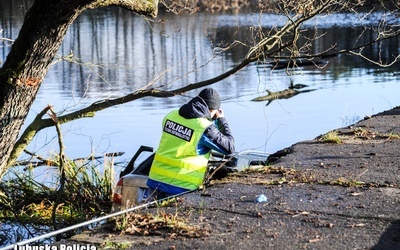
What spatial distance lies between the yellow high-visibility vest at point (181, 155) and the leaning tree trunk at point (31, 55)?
1288mm

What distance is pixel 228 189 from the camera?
7555mm

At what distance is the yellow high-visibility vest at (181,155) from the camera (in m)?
7.50

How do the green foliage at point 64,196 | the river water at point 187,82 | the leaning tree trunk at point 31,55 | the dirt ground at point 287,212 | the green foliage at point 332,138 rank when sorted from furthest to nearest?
the river water at point 187,82
the green foliage at point 332,138
the green foliage at point 64,196
the leaning tree trunk at point 31,55
the dirt ground at point 287,212

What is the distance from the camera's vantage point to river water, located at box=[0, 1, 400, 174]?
15.4m

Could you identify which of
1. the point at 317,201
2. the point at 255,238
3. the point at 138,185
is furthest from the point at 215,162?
the point at 255,238

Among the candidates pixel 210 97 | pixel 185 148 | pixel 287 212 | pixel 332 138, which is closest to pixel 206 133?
pixel 185 148

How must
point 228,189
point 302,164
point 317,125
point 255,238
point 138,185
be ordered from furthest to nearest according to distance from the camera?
point 317,125, point 302,164, point 138,185, point 228,189, point 255,238

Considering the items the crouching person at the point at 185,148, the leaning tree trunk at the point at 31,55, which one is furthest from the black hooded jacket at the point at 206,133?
the leaning tree trunk at the point at 31,55

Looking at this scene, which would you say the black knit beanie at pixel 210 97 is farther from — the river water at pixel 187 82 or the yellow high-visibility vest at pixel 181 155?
the river water at pixel 187 82

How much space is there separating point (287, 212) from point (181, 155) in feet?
4.65

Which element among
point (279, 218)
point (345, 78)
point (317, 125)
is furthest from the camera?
point (345, 78)

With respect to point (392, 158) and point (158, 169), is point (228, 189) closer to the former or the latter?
point (158, 169)

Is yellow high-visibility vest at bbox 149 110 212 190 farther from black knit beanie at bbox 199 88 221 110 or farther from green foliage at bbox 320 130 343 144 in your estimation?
green foliage at bbox 320 130 343 144

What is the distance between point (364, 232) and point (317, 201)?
1048 millimetres
